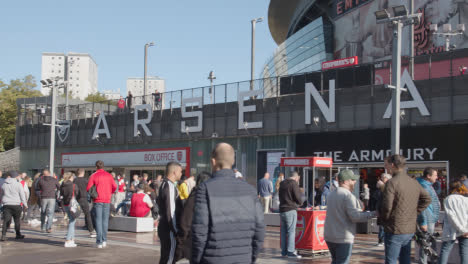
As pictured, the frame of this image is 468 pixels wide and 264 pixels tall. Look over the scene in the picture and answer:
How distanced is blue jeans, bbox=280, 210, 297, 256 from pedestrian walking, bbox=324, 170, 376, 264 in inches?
185

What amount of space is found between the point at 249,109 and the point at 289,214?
1776cm

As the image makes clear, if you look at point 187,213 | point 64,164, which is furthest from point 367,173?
point 64,164

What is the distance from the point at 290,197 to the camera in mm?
11781

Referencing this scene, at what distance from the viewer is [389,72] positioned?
24969 mm

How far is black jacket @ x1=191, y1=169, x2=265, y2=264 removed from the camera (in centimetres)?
464

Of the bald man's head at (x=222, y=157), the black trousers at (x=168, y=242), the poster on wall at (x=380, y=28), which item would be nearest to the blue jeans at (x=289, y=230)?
the black trousers at (x=168, y=242)

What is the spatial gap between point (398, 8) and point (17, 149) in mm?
38030

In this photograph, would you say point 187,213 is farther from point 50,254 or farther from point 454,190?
point 50,254

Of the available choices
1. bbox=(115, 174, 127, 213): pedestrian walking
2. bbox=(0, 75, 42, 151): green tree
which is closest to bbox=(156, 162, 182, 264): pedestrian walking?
bbox=(115, 174, 127, 213): pedestrian walking

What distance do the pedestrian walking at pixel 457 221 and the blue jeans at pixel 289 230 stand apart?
3.65 meters

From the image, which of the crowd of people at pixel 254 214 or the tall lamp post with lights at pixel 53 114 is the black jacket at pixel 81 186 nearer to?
the crowd of people at pixel 254 214

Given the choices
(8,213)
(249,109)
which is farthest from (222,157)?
(249,109)

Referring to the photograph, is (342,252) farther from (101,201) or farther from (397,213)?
(101,201)

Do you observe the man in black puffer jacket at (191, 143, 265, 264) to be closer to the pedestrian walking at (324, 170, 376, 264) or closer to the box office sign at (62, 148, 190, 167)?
the pedestrian walking at (324, 170, 376, 264)
